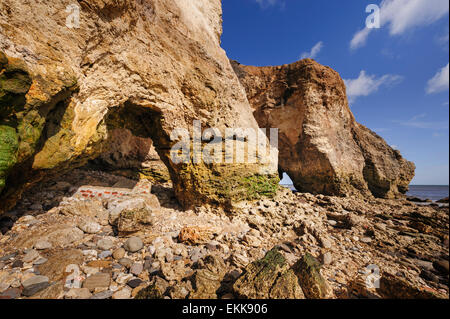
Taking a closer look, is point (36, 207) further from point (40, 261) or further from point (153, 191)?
point (153, 191)

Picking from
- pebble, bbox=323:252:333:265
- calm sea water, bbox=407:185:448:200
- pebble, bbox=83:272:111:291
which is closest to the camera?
pebble, bbox=83:272:111:291

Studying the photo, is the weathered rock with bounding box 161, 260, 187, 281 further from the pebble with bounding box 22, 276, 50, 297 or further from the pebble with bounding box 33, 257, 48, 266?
the pebble with bounding box 33, 257, 48, 266

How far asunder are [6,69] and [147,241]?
372cm

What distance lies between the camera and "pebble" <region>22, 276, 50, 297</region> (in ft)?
7.12

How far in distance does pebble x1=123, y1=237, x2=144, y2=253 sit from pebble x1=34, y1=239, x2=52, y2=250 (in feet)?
4.35

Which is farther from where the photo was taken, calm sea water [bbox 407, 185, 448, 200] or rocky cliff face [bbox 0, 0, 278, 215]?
calm sea water [bbox 407, 185, 448, 200]

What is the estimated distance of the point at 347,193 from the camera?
10.6 m

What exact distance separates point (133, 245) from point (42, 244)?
1.60m

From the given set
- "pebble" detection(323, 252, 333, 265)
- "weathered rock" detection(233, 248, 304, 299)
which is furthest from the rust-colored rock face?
"weathered rock" detection(233, 248, 304, 299)

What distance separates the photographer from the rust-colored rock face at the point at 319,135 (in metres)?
11.3

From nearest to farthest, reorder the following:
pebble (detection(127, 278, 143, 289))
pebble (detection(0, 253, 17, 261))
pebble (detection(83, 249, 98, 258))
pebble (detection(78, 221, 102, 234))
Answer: pebble (detection(127, 278, 143, 289)), pebble (detection(0, 253, 17, 261)), pebble (detection(83, 249, 98, 258)), pebble (detection(78, 221, 102, 234))

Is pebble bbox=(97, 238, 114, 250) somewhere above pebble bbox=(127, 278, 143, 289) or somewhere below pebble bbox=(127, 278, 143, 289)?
above
